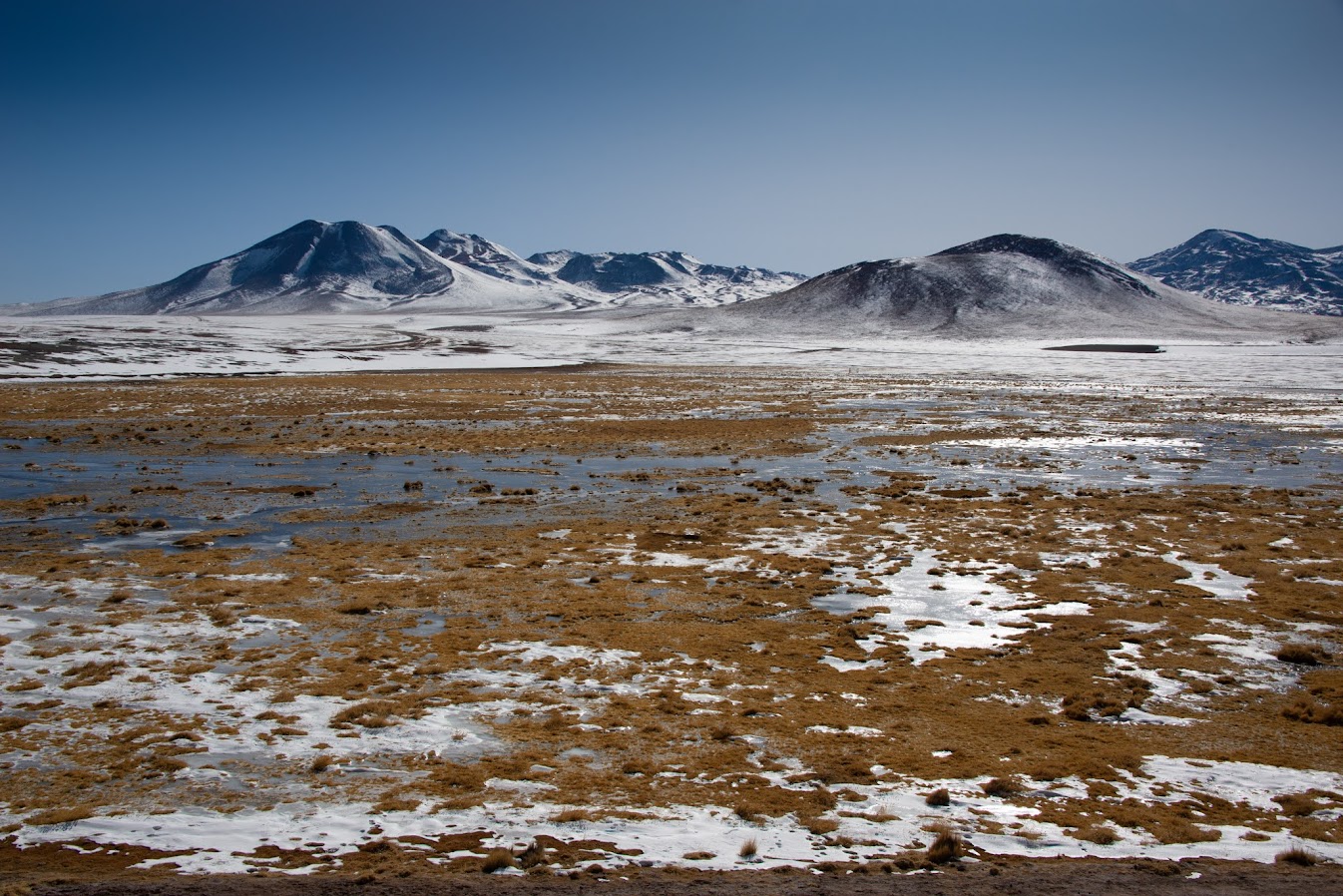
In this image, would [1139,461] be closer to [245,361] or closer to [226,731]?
[226,731]

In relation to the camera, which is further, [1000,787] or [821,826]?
[1000,787]

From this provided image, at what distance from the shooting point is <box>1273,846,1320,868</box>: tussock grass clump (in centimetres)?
751

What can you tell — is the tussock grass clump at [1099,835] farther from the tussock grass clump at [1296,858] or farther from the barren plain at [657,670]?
the tussock grass clump at [1296,858]

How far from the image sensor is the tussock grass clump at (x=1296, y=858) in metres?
7.51

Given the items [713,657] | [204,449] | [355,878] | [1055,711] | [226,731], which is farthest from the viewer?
[204,449]

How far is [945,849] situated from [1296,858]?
9.85ft

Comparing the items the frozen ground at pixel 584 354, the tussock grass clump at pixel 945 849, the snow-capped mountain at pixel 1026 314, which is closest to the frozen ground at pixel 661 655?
the tussock grass clump at pixel 945 849

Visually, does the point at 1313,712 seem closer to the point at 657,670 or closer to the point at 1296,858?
the point at 1296,858

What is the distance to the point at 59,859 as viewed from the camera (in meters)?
7.32

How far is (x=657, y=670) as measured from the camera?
12094mm

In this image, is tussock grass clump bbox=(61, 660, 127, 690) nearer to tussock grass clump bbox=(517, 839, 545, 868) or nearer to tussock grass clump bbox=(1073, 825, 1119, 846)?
tussock grass clump bbox=(517, 839, 545, 868)

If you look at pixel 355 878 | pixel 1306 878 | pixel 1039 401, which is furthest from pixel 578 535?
pixel 1039 401

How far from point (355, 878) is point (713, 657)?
6.29 metres

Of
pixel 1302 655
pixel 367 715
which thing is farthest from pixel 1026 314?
pixel 367 715
